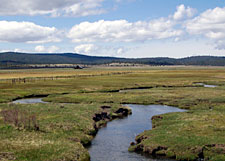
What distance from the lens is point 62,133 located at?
3316 centimetres

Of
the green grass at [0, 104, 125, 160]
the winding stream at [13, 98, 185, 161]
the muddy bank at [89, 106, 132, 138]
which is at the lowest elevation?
the winding stream at [13, 98, 185, 161]

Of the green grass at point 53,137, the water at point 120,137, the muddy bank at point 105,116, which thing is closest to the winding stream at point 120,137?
the water at point 120,137

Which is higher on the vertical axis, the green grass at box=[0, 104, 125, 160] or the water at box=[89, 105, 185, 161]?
the green grass at box=[0, 104, 125, 160]

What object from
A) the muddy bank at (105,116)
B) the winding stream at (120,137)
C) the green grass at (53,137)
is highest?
the green grass at (53,137)

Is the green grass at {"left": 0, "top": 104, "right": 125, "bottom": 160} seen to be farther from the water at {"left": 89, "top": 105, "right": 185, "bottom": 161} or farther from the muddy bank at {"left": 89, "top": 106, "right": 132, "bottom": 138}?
the water at {"left": 89, "top": 105, "right": 185, "bottom": 161}

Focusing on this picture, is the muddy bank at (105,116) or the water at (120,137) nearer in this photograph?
the water at (120,137)

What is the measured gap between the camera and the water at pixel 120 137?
27953 millimetres

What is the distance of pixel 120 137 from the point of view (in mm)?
34438

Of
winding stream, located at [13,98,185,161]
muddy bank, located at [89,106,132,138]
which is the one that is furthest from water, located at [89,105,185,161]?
muddy bank, located at [89,106,132,138]

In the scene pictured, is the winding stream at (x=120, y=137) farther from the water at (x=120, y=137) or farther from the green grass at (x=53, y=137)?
the green grass at (x=53, y=137)

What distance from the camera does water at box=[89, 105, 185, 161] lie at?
27953mm

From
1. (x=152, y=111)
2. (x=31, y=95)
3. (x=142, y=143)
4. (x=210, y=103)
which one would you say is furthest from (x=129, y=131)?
(x=31, y=95)

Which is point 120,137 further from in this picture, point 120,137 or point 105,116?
point 105,116

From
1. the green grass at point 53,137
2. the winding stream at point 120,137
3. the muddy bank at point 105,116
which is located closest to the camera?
the green grass at point 53,137
